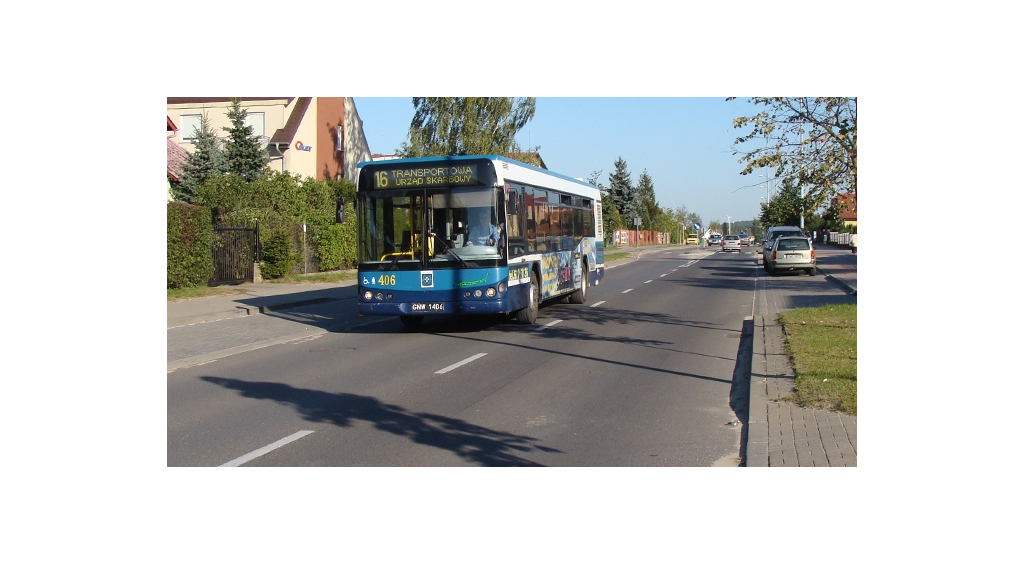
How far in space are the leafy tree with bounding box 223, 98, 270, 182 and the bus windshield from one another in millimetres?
25752

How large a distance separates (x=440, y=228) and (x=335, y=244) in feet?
64.3

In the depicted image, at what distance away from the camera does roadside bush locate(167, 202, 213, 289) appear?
22.2m

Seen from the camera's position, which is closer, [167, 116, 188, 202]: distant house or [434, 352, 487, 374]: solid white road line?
[434, 352, 487, 374]: solid white road line

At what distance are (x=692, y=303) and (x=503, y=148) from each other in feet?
93.6

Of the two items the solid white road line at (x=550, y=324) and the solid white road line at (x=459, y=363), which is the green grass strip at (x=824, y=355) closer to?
the solid white road line at (x=550, y=324)

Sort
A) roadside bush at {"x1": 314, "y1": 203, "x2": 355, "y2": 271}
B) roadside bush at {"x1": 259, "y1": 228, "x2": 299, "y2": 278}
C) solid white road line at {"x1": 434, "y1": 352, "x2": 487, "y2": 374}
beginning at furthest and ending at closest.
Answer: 1. roadside bush at {"x1": 314, "y1": 203, "x2": 355, "y2": 271}
2. roadside bush at {"x1": 259, "y1": 228, "x2": 299, "y2": 278}
3. solid white road line at {"x1": 434, "y1": 352, "x2": 487, "y2": 374}

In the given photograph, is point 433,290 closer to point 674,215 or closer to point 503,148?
point 503,148

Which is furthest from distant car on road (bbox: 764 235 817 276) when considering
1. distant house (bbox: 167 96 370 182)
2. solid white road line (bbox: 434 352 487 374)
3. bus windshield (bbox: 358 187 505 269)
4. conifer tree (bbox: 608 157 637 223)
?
conifer tree (bbox: 608 157 637 223)

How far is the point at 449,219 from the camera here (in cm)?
1427

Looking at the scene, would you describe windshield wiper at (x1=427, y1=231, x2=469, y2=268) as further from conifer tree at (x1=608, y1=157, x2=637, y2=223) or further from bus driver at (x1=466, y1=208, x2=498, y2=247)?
conifer tree at (x1=608, y1=157, x2=637, y2=223)

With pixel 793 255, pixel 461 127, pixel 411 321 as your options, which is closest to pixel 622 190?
pixel 461 127

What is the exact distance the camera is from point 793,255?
31.4 meters

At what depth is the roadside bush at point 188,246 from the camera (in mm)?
22219

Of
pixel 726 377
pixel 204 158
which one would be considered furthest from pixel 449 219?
pixel 204 158
